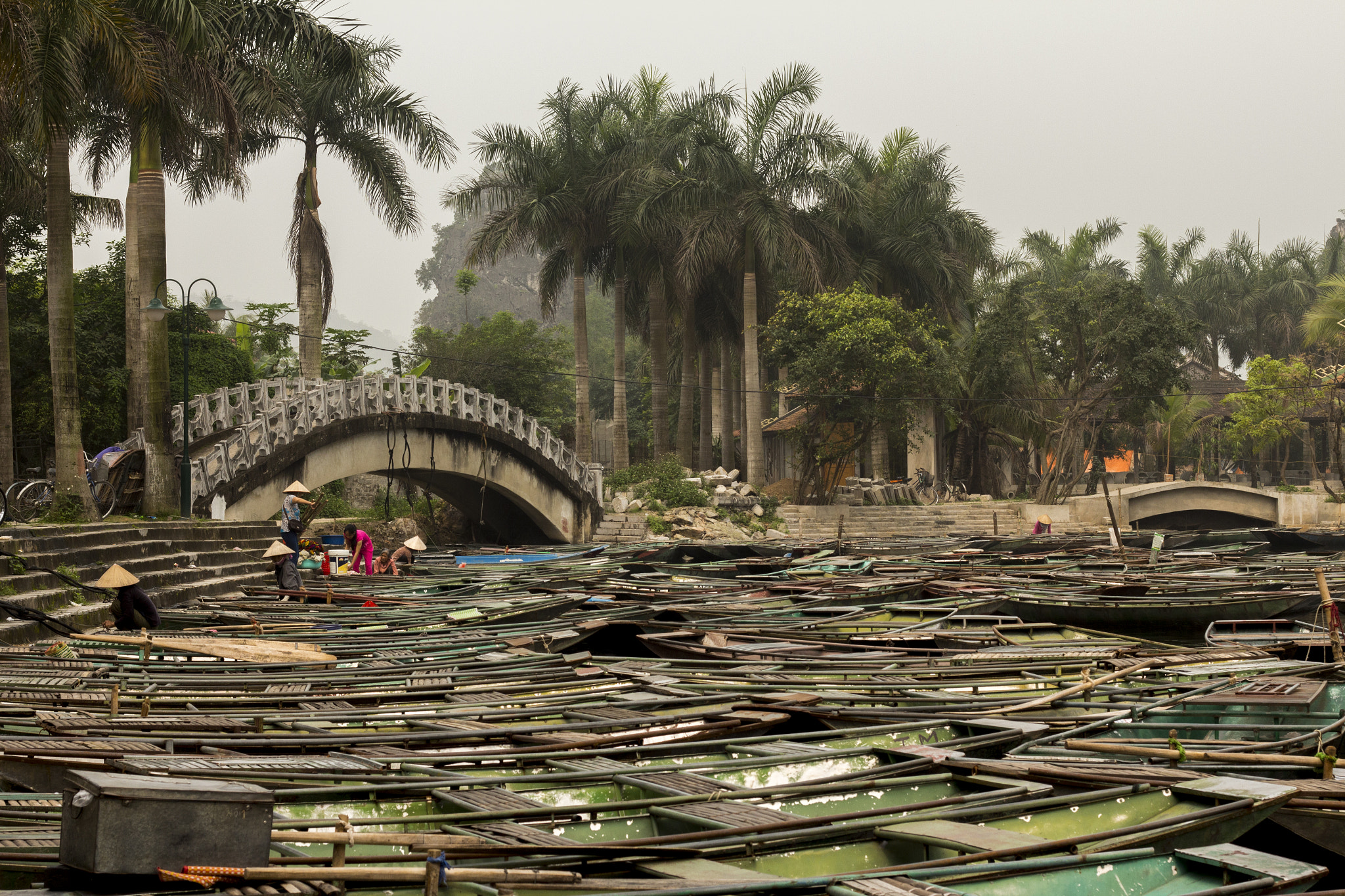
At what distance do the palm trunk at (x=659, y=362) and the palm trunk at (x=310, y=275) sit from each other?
14.3 meters

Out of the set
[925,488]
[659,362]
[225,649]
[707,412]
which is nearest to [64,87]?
[225,649]

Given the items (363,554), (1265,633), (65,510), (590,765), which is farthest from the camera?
(363,554)

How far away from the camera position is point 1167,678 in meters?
10.4

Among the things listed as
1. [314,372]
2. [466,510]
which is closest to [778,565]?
[314,372]

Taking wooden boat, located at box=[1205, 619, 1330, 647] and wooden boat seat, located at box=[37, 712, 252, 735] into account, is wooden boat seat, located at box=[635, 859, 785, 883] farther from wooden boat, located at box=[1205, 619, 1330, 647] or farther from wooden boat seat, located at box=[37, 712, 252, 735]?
wooden boat, located at box=[1205, 619, 1330, 647]

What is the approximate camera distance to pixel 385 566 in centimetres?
2409

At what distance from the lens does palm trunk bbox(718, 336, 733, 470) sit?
151 feet

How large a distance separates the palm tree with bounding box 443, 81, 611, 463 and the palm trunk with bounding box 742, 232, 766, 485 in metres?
5.36

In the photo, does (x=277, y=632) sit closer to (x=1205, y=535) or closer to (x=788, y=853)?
(x=788, y=853)

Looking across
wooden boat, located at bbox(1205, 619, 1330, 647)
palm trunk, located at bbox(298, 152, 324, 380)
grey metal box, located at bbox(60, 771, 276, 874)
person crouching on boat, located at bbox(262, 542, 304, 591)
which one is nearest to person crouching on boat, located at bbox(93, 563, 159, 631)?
person crouching on boat, located at bbox(262, 542, 304, 591)

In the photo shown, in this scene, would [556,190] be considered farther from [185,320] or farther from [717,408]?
[185,320]

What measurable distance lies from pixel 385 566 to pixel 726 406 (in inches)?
1007

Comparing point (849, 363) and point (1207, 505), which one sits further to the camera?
point (1207, 505)

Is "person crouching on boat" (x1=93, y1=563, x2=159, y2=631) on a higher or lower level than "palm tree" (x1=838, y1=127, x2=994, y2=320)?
lower
